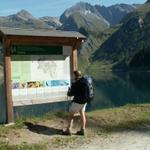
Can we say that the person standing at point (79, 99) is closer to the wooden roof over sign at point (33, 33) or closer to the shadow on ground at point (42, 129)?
the shadow on ground at point (42, 129)

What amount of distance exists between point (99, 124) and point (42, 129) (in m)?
1.96

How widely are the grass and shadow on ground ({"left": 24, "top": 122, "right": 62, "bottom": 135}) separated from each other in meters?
0.24

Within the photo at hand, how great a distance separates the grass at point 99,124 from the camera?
435 inches

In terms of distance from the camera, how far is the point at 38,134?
486 inches

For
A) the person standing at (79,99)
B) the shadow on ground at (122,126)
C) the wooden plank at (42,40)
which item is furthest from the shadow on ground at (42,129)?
the wooden plank at (42,40)

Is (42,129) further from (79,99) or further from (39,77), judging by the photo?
(39,77)

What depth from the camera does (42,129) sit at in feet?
42.4

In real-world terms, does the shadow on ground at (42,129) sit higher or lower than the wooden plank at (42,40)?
lower

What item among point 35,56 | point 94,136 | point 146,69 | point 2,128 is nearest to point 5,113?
point 2,128

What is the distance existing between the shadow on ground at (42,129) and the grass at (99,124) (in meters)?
0.24

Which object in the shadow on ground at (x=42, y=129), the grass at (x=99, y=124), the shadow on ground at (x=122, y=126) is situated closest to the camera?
the grass at (x=99, y=124)

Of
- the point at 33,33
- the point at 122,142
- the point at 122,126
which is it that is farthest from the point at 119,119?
the point at 33,33

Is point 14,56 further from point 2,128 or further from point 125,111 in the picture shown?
point 125,111

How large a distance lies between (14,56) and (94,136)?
143 inches
